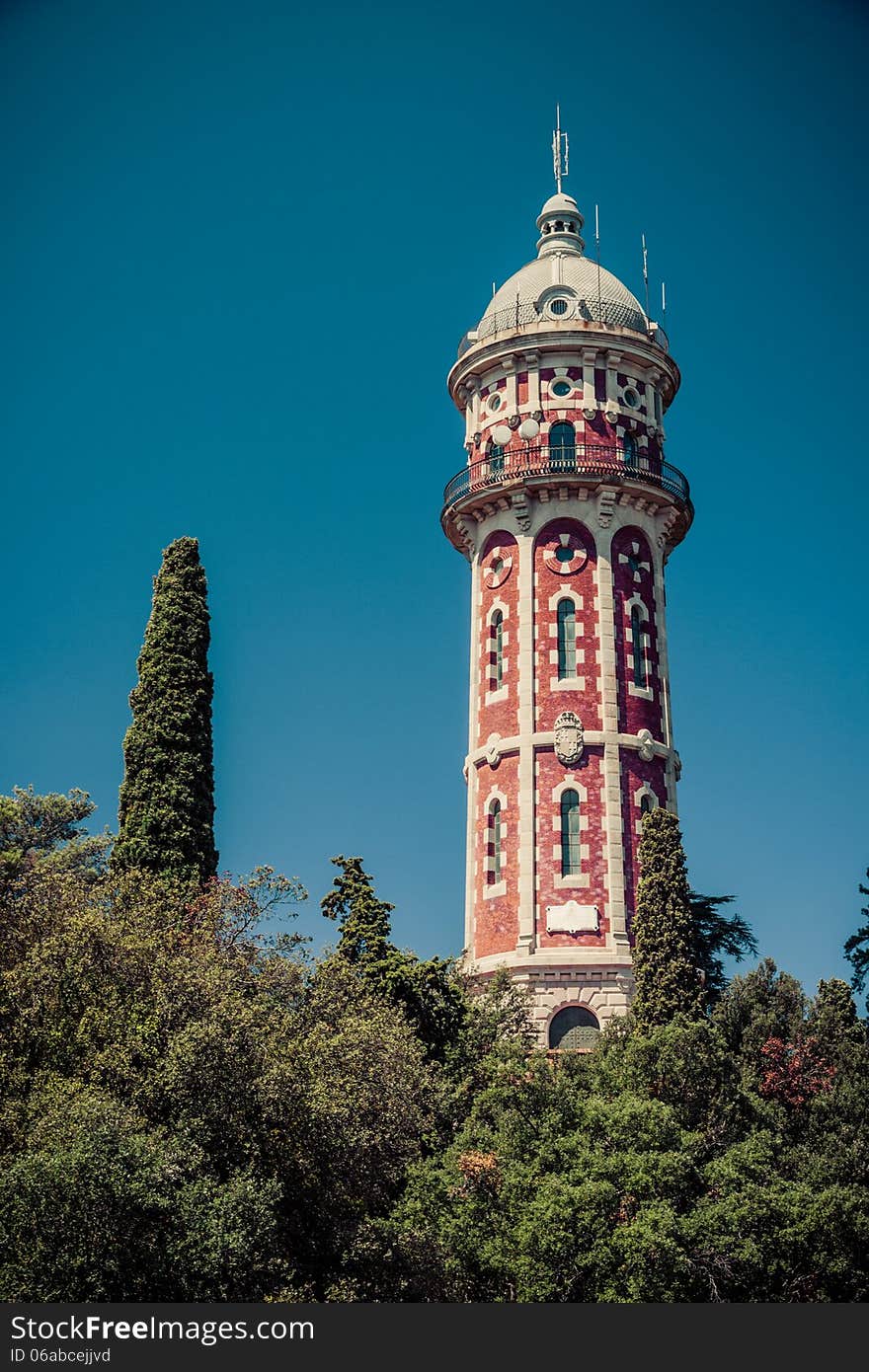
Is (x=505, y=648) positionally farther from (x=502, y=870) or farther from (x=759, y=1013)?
(x=759, y=1013)

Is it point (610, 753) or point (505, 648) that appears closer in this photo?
point (610, 753)

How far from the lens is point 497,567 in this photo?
5856 centimetres

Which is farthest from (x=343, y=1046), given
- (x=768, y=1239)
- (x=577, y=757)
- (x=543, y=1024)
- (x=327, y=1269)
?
(x=577, y=757)

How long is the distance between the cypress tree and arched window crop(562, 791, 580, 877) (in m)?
14.1

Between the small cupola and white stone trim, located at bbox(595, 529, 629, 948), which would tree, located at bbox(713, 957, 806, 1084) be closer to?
white stone trim, located at bbox(595, 529, 629, 948)

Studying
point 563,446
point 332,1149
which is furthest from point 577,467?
point 332,1149

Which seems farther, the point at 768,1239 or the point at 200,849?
the point at 200,849

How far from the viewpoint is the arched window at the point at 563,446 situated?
57.2m

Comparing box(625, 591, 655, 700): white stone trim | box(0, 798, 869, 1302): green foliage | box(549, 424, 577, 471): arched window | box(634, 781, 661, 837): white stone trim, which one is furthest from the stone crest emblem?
box(0, 798, 869, 1302): green foliage

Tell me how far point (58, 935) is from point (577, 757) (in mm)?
24875

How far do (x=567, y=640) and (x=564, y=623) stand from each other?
594mm

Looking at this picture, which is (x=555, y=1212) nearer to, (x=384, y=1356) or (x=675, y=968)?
(x=384, y=1356)

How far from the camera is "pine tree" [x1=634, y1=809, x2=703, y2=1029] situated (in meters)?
43.5

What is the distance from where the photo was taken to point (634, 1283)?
2962 cm
